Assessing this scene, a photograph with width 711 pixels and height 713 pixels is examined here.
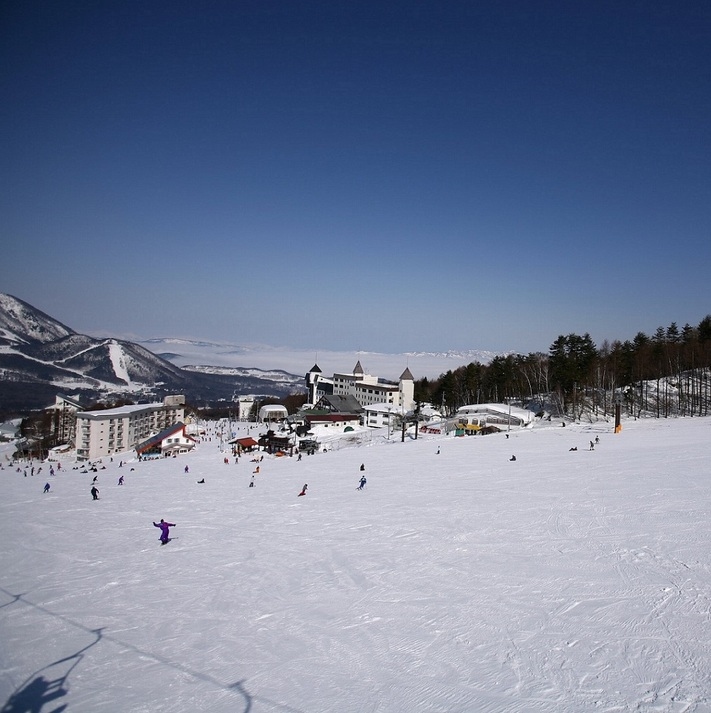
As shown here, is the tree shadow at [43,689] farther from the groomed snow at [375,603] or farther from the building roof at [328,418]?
the building roof at [328,418]

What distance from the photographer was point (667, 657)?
21.7ft

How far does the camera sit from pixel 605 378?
186ft

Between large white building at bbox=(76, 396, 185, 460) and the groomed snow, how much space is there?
178 ft

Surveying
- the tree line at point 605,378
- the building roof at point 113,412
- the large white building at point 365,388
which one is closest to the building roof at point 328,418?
the large white building at point 365,388

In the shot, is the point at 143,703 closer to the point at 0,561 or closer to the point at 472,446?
the point at 0,561

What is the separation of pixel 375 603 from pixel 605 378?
186 feet

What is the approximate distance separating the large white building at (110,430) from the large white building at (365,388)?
38.3 meters


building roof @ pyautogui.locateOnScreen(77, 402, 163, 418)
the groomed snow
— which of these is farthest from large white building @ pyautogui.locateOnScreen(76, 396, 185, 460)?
the groomed snow

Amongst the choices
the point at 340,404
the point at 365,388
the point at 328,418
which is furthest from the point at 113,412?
the point at 365,388

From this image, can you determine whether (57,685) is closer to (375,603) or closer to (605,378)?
(375,603)

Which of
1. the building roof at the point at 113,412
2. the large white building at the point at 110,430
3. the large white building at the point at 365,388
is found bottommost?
the large white building at the point at 110,430

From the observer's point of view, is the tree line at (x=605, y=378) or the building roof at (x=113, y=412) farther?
the building roof at (x=113, y=412)

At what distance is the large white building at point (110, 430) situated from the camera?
67.1 meters

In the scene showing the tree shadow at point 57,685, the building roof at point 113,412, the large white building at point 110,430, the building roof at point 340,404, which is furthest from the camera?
the building roof at point 340,404
